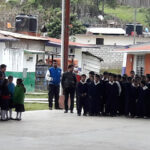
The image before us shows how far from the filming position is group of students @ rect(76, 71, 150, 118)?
22844 millimetres

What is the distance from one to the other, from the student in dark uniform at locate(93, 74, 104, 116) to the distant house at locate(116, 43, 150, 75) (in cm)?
1420

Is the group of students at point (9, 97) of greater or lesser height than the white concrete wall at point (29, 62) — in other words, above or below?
below

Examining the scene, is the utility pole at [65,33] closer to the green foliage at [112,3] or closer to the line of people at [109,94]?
the line of people at [109,94]

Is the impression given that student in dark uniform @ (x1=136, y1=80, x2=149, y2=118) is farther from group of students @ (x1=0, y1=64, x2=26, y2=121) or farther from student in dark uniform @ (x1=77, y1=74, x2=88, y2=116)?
group of students @ (x1=0, y1=64, x2=26, y2=121)

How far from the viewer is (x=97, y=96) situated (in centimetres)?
2345

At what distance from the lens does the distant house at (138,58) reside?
3922 cm

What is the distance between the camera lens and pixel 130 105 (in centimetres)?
2306

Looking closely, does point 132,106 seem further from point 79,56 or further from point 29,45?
point 79,56

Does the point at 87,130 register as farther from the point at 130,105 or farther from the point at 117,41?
the point at 117,41

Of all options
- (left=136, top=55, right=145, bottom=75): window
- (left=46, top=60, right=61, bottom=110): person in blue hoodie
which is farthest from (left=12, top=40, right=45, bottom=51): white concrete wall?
(left=46, top=60, right=61, bottom=110): person in blue hoodie

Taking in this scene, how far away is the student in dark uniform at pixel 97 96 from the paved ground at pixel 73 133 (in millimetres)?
1212

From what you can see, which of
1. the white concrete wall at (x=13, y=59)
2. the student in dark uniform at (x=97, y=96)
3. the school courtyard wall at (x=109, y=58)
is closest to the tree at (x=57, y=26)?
the school courtyard wall at (x=109, y=58)

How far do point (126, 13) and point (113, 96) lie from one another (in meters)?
71.3

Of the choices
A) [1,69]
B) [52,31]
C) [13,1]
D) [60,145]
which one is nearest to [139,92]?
[1,69]
